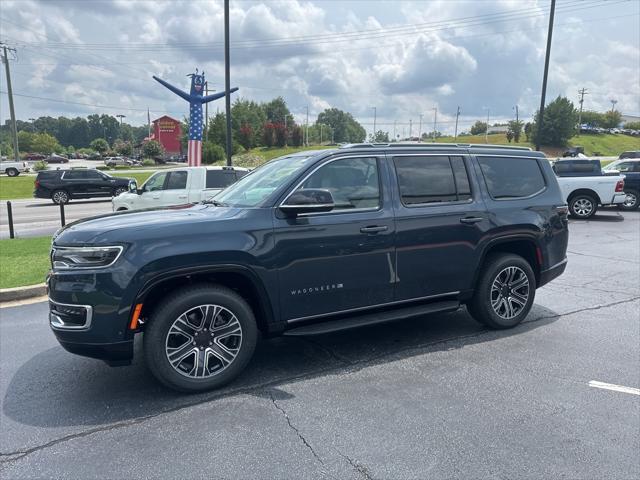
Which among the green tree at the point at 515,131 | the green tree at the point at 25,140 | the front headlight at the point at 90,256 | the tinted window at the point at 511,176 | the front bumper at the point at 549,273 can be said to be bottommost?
the front bumper at the point at 549,273

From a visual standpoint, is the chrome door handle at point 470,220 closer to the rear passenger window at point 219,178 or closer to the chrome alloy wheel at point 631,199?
the rear passenger window at point 219,178

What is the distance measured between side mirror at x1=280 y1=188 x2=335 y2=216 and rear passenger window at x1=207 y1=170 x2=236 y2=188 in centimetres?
872

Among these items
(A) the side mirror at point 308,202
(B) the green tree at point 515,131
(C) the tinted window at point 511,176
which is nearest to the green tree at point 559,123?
(B) the green tree at point 515,131

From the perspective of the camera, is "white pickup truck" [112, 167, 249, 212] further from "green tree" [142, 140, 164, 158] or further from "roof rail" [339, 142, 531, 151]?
"green tree" [142, 140, 164, 158]

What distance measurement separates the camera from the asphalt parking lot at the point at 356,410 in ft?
9.46

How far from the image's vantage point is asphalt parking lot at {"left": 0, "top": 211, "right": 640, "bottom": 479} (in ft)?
9.46

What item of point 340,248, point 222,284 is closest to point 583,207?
point 340,248

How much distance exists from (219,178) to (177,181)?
1.09 m

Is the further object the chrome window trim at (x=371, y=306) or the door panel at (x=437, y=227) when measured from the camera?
the door panel at (x=437, y=227)

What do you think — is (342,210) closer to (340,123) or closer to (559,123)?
(559,123)

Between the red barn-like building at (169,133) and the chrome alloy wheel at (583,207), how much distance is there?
11317 centimetres

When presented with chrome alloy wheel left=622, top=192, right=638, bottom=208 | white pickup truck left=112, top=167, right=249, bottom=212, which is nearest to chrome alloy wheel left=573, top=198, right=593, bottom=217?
chrome alloy wheel left=622, top=192, right=638, bottom=208

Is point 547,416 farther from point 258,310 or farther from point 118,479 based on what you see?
point 118,479

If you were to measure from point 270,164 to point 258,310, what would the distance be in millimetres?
1656
